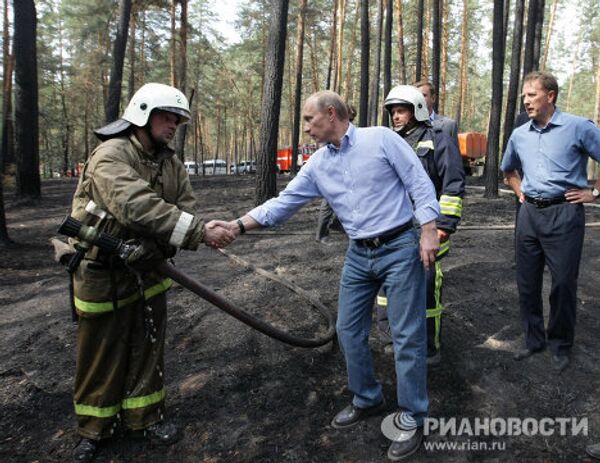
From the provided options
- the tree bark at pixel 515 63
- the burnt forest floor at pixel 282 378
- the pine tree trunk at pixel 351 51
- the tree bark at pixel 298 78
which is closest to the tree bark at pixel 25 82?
the burnt forest floor at pixel 282 378

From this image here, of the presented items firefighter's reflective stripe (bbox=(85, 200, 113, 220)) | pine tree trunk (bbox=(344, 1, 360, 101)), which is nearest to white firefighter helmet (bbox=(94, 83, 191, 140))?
firefighter's reflective stripe (bbox=(85, 200, 113, 220))

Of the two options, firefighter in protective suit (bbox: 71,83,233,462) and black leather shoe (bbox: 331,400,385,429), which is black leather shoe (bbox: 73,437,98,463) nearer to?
firefighter in protective suit (bbox: 71,83,233,462)

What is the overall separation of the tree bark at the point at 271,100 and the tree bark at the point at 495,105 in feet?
26.4

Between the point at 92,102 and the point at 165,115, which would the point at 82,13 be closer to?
the point at 92,102

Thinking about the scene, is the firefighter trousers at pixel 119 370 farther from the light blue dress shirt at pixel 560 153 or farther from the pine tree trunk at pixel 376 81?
the pine tree trunk at pixel 376 81

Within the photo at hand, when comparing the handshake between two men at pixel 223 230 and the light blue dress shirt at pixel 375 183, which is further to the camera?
the handshake between two men at pixel 223 230

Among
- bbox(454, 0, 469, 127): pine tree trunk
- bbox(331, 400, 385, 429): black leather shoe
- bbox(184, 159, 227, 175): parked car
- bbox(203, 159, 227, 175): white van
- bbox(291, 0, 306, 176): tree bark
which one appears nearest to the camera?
bbox(331, 400, 385, 429): black leather shoe

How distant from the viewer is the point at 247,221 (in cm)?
335

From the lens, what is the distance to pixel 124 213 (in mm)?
2639

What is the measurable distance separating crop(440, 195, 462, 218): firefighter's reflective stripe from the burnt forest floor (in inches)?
52.1

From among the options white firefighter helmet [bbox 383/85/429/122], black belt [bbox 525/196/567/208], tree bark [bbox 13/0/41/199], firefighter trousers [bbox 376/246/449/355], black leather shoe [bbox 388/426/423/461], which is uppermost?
tree bark [bbox 13/0/41/199]

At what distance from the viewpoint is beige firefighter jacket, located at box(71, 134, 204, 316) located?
2.65 meters

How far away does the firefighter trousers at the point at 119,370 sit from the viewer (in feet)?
9.53

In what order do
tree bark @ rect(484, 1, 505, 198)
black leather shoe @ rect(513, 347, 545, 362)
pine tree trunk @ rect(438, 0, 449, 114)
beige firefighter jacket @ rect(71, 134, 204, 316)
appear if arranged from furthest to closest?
1. pine tree trunk @ rect(438, 0, 449, 114)
2. tree bark @ rect(484, 1, 505, 198)
3. black leather shoe @ rect(513, 347, 545, 362)
4. beige firefighter jacket @ rect(71, 134, 204, 316)
